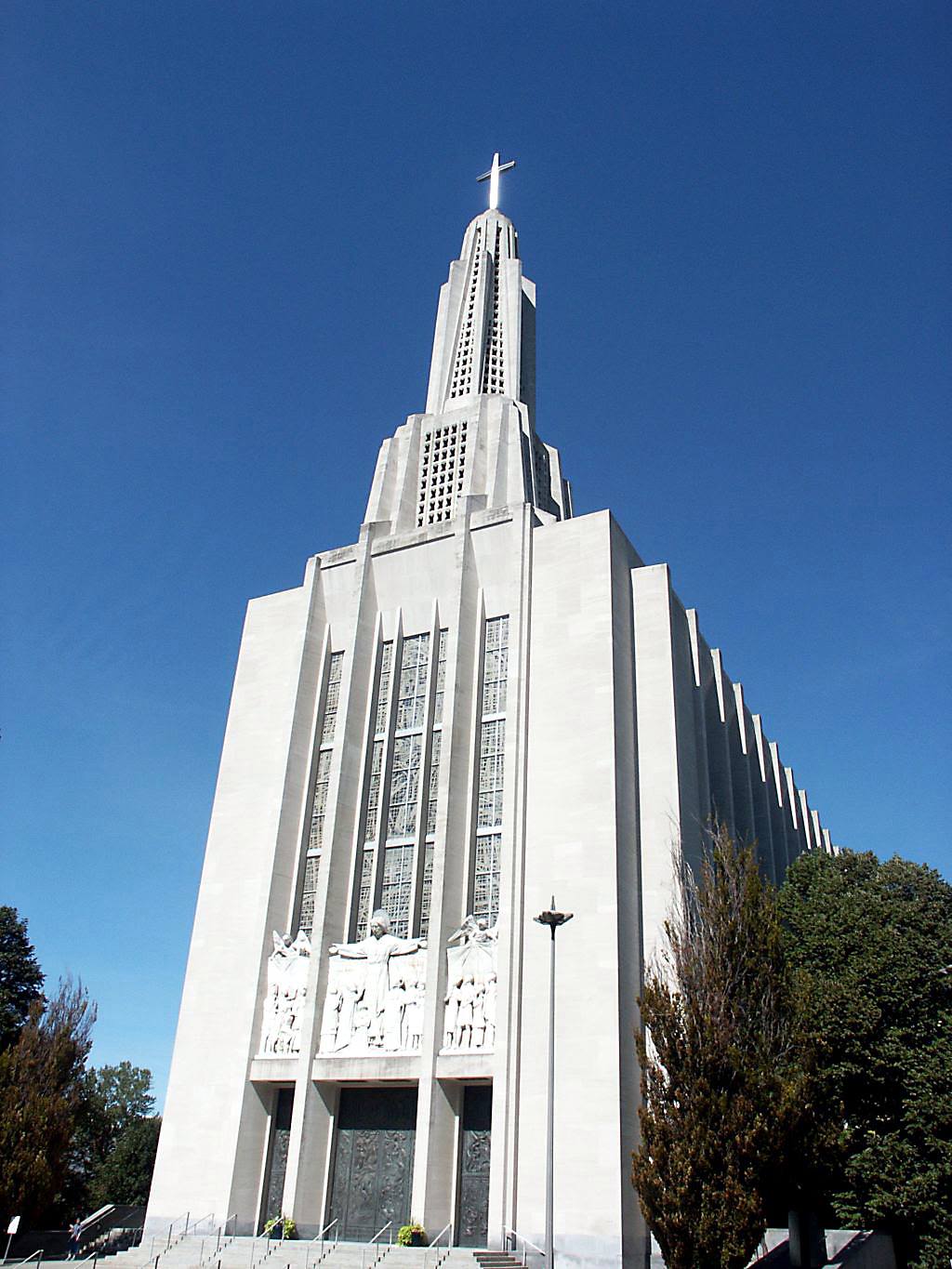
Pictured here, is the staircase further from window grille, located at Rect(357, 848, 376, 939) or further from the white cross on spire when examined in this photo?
the white cross on spire

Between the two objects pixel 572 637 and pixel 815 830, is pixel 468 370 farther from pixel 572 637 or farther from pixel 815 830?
pixel 815 830

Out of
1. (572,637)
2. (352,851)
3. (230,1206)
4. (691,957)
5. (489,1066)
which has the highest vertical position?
(572,637)

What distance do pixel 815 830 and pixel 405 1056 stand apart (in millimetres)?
34880

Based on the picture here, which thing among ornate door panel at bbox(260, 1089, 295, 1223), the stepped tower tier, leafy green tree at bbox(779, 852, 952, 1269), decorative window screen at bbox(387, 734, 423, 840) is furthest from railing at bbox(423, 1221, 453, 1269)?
the stepped tower tier

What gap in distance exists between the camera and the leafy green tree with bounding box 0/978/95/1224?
24.8 metres

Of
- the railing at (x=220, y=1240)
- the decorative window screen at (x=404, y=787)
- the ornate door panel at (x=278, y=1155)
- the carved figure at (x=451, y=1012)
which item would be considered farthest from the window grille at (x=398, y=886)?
the railing at (x=220, y=1240)

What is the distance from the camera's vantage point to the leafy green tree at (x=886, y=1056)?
23.2 meters

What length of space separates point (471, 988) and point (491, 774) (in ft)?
Result: 20.7

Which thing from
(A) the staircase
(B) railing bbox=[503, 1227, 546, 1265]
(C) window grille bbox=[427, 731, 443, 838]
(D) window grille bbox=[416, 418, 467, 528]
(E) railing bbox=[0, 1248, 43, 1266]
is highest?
(D) window grille bbox=[416, 418, 467, 528]

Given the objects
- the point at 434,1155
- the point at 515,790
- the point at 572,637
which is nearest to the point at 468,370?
the point at 572,637

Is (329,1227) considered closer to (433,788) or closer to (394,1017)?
(394,1017)

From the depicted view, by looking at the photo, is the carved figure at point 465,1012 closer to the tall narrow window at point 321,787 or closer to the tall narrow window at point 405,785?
the tall narrow window at point 405,785

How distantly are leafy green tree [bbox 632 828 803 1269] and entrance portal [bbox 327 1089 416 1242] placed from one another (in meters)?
9.35

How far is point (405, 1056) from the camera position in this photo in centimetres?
2600
